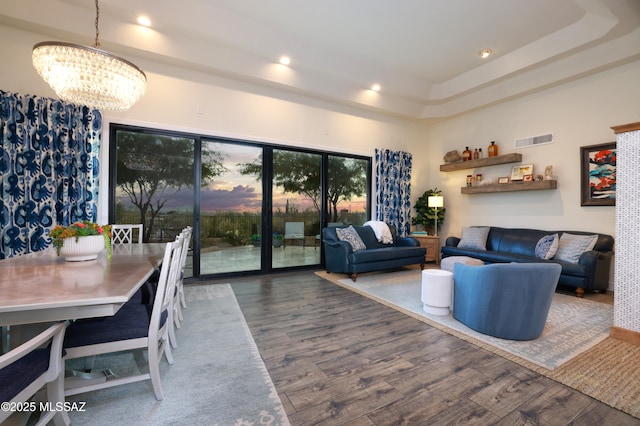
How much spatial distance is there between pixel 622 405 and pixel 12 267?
4.12 m

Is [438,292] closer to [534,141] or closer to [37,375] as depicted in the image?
[37,375]

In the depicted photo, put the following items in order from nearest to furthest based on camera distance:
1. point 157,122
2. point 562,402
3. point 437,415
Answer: point 437,415 < point 562,402 < point 157,122

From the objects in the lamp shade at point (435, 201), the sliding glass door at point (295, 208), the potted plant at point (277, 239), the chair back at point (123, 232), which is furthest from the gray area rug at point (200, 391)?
the lamp shade at point (435, 201)

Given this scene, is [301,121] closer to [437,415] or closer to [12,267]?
[12,267]

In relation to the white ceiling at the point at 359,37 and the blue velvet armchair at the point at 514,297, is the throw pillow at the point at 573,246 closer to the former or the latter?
the blue velvet armchair at the point at 514,297

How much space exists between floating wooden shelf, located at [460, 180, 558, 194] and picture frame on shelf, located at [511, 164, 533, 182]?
0.48ft

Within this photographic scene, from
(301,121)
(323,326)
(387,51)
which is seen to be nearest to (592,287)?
(323,326)

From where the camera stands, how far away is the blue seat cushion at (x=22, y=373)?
3.52ft

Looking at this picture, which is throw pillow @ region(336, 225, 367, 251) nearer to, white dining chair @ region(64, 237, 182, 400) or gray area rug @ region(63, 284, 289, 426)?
gray area rug @ region(63, 284, 289, 426)

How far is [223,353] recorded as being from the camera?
229cm

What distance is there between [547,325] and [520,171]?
3372 millimetres

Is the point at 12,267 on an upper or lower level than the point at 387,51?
lower

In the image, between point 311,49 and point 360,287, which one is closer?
point 360,287

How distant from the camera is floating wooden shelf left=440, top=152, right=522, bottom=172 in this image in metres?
5.25
